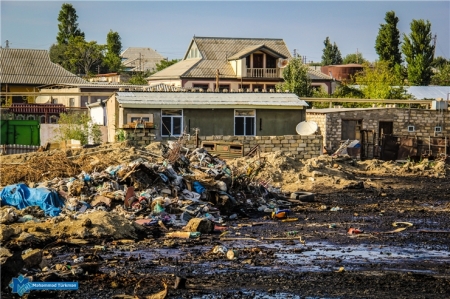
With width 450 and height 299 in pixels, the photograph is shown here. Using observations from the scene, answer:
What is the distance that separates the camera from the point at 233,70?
204 feet

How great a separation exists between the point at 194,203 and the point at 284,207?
10.3ft

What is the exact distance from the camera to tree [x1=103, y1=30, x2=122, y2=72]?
86.4 meters

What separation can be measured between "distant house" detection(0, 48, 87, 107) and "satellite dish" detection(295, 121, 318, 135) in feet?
95.9

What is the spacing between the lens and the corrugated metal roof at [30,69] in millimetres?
61656

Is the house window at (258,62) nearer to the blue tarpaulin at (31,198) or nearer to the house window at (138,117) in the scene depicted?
the house window at (138,117)

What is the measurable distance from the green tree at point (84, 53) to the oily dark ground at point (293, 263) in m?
65.7

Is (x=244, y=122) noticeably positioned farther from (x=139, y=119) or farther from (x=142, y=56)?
(x=142, y=56)

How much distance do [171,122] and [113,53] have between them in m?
57.3

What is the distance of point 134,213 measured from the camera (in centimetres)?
1880

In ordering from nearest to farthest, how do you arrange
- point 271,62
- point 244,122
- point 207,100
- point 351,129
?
1. point 207,100
2. point 244,122
3. point 351,129
4. point 271,62

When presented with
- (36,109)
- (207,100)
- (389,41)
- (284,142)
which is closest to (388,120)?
(284,142)

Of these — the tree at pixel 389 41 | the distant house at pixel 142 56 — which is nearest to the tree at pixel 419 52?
the tree at pixel 389 41

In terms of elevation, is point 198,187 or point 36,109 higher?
point 36,109

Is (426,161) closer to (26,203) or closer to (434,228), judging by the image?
(434,228)
